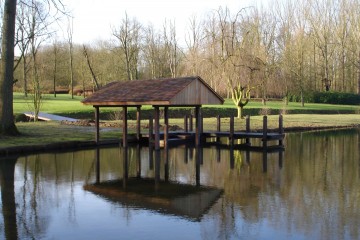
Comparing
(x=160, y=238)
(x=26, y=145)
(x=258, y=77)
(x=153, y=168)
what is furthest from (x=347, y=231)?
(x=258, y=77)

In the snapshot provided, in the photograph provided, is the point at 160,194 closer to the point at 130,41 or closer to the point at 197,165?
the point at 197,165

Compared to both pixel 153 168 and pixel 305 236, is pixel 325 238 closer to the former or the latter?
pixel 305 236

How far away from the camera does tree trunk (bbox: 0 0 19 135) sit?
2034 centimetres

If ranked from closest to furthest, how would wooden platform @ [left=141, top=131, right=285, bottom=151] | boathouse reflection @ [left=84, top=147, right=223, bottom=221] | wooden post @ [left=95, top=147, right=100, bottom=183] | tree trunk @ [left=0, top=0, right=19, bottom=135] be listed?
boathouse reflection @ [left=84, top=147, right=223, bottom=221] < wooden post @ [left=95, top=147, right=100, bottom=183] < tree trunk @ [left=0, top=0, right=19, bottom=135] < wooden platform @ [left=141, top=131, right=285, bottom=151]

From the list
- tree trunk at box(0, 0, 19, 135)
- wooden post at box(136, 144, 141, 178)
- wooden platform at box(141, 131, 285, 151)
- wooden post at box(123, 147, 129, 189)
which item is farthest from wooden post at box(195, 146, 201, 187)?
tree trunk at box(0, 0, 19, 135)

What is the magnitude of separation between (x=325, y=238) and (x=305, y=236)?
1.05 feet

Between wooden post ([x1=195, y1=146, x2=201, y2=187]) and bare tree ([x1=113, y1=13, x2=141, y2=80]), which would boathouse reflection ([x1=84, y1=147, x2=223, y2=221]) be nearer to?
wooden post ([x1=195, y1=146, x2=201, y2=187])

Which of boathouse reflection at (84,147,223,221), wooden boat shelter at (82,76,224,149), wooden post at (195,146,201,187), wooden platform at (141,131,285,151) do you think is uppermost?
wooden boat shelter at (82,76,224,149)

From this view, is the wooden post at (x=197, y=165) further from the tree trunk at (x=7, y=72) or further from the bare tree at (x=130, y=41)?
A: the bare tree at (x=130, y=41)

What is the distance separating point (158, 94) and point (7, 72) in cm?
786

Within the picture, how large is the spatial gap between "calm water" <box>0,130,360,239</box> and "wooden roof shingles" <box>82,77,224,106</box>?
217 cm

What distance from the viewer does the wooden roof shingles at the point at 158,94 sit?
16.9m

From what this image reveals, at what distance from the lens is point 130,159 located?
16.7 metres

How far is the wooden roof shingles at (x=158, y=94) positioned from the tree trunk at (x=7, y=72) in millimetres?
3825
